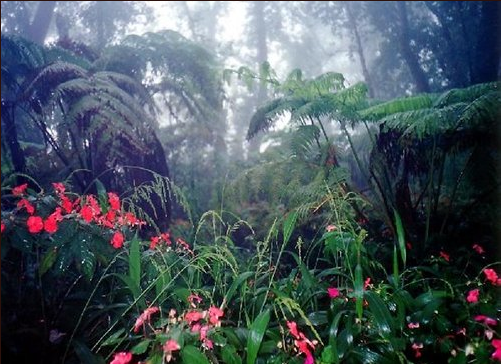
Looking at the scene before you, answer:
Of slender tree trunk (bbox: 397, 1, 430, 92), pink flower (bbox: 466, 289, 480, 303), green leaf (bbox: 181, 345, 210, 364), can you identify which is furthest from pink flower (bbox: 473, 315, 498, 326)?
slender tree trunk (bbox: 397, 1, 430, 92)

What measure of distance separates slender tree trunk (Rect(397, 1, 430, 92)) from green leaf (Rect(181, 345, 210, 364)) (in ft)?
23.3

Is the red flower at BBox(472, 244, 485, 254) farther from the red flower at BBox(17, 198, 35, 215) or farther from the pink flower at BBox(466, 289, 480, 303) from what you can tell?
the red flower at BBox(17, 198, 35, 215)

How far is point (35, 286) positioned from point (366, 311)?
1.63 metres

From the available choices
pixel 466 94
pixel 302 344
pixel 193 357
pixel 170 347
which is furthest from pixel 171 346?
pixel 466 94

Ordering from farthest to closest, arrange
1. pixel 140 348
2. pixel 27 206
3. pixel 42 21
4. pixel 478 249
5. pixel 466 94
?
1. pixel 42 21
2. pixel 466 94
3. pixel 478 249
4. pixel 27 206
5. pixel 140 348

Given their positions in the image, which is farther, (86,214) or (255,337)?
(86,214)

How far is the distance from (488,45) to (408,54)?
1.96 m

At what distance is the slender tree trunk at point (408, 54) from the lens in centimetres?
714

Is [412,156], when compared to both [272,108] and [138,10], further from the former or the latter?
[138,10]

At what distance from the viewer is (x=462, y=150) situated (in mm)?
3277

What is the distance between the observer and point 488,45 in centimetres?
550

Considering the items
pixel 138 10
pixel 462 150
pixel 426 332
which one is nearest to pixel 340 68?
pixel 138 10

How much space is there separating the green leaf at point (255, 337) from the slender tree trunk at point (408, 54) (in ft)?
22.4

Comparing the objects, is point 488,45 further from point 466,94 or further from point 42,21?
point 42,21
